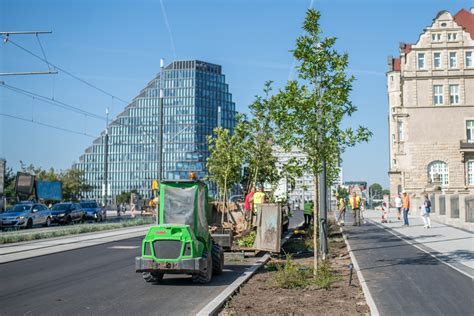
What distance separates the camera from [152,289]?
11.1 metres

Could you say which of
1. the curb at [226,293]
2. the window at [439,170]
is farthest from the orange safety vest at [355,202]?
the window at [439,170]

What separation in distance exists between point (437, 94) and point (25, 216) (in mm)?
44779

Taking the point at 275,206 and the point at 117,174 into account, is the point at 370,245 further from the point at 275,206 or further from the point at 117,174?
the point at 117,174

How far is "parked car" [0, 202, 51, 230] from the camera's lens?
35969 millimetres

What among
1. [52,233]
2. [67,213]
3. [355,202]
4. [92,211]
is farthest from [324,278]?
[92,211]

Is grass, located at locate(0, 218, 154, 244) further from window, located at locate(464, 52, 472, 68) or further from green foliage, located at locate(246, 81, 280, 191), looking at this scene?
window, located at locate(464, 52, 472, 68)

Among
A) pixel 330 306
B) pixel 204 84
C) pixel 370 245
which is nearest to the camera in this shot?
pixel 330 306

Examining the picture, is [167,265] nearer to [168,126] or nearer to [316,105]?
[316,105]

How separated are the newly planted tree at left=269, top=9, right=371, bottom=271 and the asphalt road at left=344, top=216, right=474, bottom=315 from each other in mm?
2076

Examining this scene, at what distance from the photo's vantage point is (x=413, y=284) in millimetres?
10914

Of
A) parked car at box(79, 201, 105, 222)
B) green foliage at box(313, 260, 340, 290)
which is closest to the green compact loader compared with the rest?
green foliage at box(313, 260, 340, 290)

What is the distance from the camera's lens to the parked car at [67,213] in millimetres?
41625

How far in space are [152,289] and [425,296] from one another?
510 cm

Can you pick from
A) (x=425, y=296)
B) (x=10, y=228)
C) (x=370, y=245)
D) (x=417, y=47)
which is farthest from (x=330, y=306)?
(x=417, y=47)
